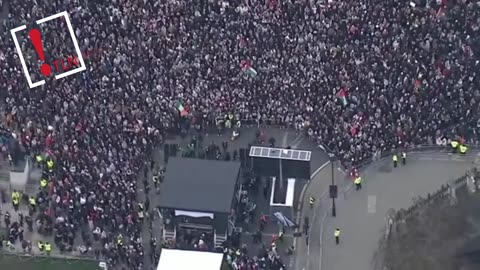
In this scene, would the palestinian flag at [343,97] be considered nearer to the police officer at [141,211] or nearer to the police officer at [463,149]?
the police officer at [463,149]

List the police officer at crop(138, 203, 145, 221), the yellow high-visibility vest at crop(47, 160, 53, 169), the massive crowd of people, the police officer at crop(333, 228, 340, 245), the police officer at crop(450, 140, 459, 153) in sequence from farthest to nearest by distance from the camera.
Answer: the police officer at crop(450, 140, 459, 153) → the yellow high-visibility vest at crop(47, 160, 53, 169) → the massive crowd of people → the police officer at crop(138, 203, 145, 221) → the police officer at crop(333, 228, 340, 245)

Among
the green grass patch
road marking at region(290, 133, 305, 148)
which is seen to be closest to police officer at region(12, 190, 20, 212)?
the green grass patch

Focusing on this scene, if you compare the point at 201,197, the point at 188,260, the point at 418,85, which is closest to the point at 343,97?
the point at 418,85

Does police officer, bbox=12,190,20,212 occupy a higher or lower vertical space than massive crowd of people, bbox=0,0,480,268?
lower

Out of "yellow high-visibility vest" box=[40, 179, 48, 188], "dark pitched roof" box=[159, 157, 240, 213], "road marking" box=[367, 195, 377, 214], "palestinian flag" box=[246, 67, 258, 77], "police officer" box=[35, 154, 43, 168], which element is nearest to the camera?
"dark pitched roof" box=[159, 157, 240, 213]

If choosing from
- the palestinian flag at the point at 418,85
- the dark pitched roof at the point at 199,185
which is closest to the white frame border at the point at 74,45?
the dark pitched roof at the point at 199,185

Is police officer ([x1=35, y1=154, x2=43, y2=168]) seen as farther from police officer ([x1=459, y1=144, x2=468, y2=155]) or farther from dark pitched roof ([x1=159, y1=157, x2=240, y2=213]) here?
police officer ([x1=459, y1=144, x2=468, y2=155])
